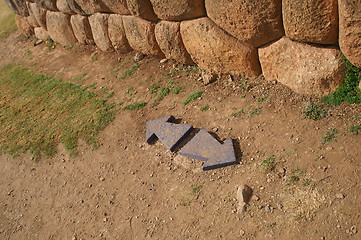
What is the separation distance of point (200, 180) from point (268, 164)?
2.86 feet

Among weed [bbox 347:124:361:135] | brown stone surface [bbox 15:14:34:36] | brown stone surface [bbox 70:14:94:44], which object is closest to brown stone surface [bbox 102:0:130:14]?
brown stone surface [bbox 70:14:94:44]

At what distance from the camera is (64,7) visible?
813 centimetres

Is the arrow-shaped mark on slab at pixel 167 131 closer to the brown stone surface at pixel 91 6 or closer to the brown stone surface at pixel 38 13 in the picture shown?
the brown stone surface at pixel 91 6

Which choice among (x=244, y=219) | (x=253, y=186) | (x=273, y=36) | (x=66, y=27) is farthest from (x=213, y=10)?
(x=66, y=27)

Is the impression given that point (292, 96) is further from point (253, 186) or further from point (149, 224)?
point (149, 224)

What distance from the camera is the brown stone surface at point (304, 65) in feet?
13.5

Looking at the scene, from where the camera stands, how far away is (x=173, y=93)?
5.64 m

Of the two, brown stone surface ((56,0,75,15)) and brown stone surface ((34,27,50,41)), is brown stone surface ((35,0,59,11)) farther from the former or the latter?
→ brown stone surface ((34,27,50,41))

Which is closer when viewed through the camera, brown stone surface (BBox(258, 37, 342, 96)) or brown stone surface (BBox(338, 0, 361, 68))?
brown stone surface (BBox(338, 0, 361, 68))

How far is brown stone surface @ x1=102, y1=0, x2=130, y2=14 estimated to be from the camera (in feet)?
20.7

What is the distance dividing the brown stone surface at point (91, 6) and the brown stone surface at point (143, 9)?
1105 millimetres

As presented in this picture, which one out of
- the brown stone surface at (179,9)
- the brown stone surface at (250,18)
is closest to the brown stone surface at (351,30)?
the brown stone surface at (250,18)

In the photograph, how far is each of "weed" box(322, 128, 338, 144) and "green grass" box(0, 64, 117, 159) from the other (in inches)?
135

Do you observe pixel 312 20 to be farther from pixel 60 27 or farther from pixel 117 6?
pixel 60 27
